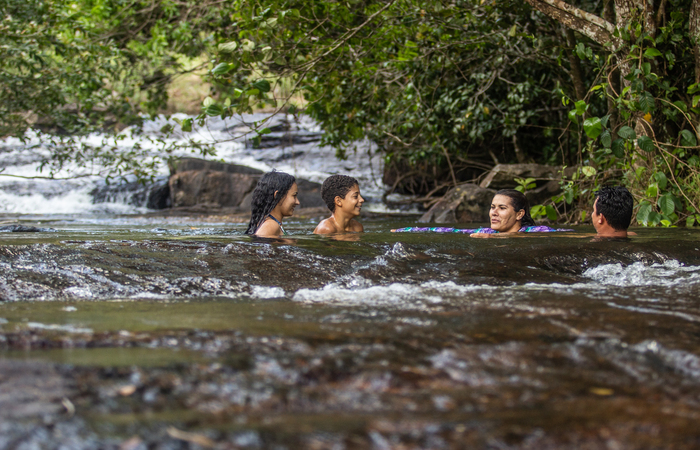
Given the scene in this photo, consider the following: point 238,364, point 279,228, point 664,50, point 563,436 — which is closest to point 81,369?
point 238,364

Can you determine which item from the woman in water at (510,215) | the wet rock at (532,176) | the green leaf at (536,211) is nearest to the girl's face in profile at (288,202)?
the woman in water at (510,215)

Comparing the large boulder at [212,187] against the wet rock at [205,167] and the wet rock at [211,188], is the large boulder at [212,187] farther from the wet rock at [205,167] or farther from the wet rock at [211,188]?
the wet rock at [205,167]

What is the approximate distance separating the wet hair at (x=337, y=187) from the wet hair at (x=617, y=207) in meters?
2.49

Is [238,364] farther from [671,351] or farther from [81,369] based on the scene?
[671,351]

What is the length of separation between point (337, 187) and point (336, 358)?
14.9 feet

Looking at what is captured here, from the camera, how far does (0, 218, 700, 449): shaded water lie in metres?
1.61

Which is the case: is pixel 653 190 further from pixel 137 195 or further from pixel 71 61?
pixel 137 195

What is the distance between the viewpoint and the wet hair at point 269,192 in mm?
5859

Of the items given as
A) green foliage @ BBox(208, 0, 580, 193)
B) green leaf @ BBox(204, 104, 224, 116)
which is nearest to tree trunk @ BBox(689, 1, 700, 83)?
green foliage @ BBox(208, 0, 580, 193)

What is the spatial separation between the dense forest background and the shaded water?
262 cm

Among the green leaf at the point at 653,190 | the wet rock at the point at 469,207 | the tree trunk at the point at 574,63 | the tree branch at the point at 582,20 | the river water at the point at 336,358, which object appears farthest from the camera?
the wet rock at the point at 469,207

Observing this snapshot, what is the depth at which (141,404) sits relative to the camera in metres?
1.73

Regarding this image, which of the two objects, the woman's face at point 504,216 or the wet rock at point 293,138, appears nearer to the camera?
the woman's face at point 504,216

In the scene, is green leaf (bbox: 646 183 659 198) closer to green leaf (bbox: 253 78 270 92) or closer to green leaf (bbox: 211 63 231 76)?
green leaf (bbox: 253 78 270 92)
